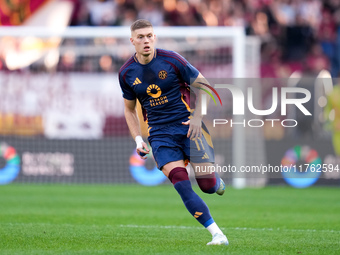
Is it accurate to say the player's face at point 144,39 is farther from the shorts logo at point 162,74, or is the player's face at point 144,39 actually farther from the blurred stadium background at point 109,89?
the blurred stadium background at point 109,89

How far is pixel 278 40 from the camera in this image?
69.4ft

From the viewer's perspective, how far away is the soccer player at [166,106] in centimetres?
718

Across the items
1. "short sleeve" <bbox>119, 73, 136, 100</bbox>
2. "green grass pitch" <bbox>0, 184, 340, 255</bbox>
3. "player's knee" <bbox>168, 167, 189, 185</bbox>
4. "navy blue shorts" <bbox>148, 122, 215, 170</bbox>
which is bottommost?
"green grass pitch" <bbox>0, 184, 340, 255</bbox>

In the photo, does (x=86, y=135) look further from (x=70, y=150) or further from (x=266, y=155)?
(x=266, y=155)

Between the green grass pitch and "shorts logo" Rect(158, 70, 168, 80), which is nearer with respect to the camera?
the green grass pitch

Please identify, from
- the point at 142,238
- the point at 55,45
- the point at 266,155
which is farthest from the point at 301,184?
the point at 142,238

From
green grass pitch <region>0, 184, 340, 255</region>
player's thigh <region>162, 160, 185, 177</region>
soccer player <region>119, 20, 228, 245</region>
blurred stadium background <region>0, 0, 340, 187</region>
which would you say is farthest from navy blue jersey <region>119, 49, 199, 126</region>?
blurred stadium background <region>0, 0, 340, 187</region>

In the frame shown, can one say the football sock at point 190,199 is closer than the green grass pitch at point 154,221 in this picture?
Yes

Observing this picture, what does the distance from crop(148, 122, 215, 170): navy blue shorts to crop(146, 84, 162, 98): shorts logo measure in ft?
1.13

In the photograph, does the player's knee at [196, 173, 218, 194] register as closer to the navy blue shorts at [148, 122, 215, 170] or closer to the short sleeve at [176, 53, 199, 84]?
the navy blue shorts at [148, 122, 215, 170]

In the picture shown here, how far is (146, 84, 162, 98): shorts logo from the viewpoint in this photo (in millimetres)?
7324

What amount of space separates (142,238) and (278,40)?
564 inches

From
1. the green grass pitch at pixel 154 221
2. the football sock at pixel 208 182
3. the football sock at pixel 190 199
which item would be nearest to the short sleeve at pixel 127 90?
the football sock at pixel 190 199

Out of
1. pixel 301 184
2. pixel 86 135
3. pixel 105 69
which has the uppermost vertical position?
pixel 105 69
